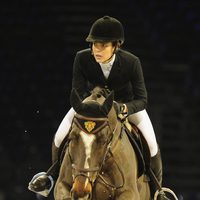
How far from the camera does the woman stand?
15.9 ft

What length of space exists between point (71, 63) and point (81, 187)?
19.7ft

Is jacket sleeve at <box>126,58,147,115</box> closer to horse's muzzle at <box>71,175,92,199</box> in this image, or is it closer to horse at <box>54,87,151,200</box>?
horse at <box>54,87,151,200</box>

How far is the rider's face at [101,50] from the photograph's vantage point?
4.83m

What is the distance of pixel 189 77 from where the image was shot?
33.9 feet

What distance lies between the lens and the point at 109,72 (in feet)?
16.5

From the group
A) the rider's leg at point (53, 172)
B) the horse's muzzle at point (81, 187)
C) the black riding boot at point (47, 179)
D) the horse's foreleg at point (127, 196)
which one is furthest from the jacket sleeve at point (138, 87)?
the horse's muzzle at point (81, 187)

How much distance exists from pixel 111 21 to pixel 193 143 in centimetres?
551

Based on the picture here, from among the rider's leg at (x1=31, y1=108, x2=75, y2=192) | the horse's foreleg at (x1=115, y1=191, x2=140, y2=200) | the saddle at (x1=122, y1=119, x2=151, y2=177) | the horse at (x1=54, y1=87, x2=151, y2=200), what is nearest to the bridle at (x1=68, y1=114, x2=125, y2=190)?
the horse at (x1=54, y1=87, x2=151, y2=200)

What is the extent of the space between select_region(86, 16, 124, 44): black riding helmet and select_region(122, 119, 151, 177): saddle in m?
0.60

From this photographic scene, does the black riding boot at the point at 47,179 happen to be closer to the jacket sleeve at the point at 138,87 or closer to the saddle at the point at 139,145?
the saddle at the point at 139,145

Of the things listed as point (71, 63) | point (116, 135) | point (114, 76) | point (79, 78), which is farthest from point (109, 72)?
point (71, 63)

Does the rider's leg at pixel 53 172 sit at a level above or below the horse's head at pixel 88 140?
below

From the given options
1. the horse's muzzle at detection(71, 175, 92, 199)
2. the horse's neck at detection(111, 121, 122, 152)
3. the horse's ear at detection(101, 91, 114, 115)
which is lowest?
the horse's muzzle at detection(71, 175, 92, 199)

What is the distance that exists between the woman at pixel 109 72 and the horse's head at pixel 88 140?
35 cm
